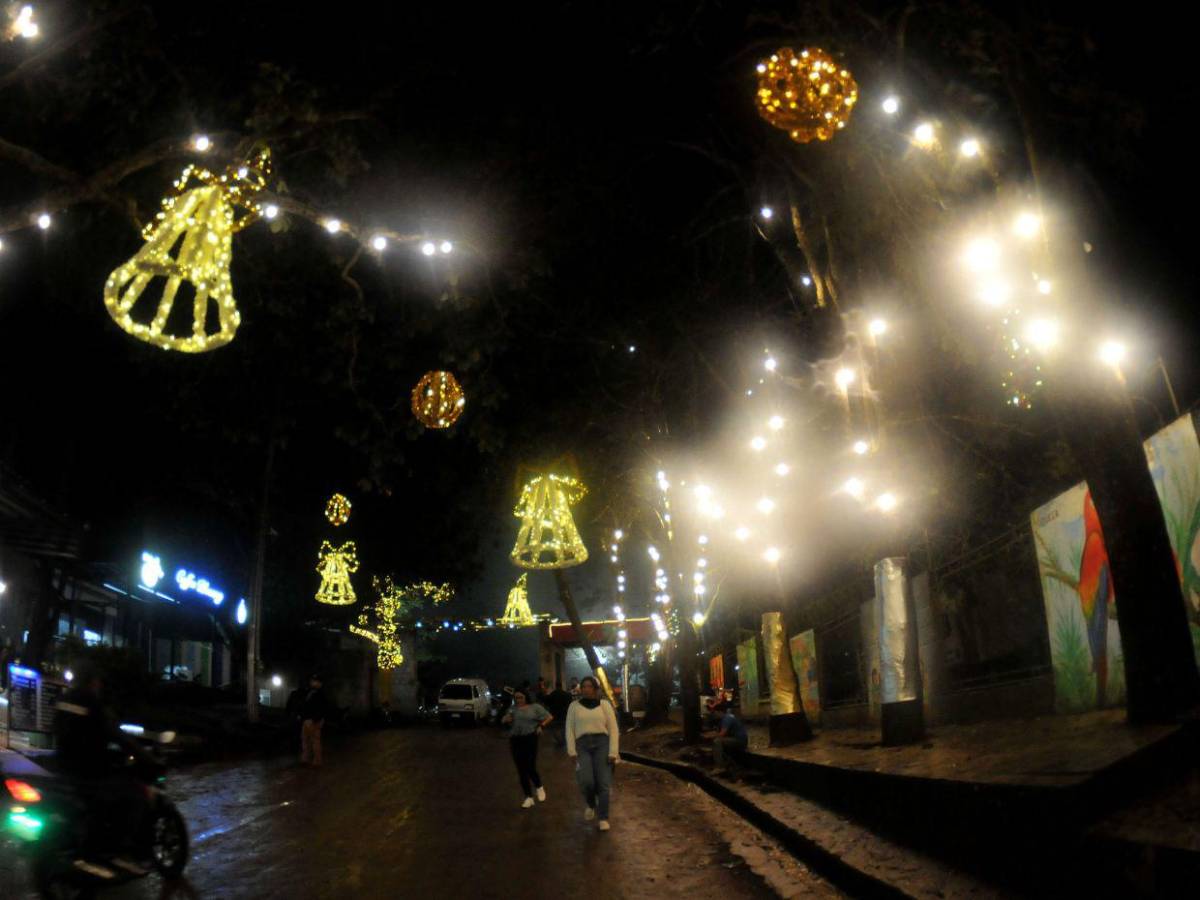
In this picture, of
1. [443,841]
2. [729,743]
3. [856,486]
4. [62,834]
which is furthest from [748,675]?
[62,834]

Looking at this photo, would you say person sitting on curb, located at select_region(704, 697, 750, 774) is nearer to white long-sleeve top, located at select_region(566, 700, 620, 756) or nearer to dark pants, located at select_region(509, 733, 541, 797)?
dark pants, located at select_region(509, 733, 541, 797)

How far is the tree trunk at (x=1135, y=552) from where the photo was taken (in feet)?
22.9

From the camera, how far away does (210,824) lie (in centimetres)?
1107

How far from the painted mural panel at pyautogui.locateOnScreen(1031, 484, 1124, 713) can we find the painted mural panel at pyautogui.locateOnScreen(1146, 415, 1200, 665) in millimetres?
832

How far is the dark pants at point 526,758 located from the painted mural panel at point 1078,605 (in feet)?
22.0

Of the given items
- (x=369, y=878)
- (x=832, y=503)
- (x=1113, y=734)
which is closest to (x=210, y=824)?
(x=369, y=878)

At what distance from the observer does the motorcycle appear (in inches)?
253

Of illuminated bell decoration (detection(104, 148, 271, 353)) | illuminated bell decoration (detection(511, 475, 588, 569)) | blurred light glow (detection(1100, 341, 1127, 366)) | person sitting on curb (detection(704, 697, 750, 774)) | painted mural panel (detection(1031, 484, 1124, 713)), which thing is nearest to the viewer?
blurred light glow (detection(1100, 341, 1127, 366))

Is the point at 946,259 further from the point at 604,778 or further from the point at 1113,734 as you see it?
the point at 604,778

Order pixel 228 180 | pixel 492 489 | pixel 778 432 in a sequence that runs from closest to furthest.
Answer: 1. pixel 228 180
2. pixel 778 432
3. pixel 492 489

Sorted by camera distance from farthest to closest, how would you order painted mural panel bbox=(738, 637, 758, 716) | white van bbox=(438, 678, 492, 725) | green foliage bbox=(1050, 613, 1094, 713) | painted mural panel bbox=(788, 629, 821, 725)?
white van bbox=(438, 678, 492, 725) → painted mural panel bbox=(738, 637, 758, 716) → painted mural panel bbox=(788, 629, 821, 725) → green foliage bbox=(1050, 613, 1094, 713)

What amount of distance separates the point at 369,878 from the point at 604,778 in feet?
12.6

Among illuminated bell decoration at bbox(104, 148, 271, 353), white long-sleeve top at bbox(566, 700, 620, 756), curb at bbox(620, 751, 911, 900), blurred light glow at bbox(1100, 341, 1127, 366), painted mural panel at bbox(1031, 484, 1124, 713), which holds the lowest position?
curb at bbox(620, 751, 911, 900)

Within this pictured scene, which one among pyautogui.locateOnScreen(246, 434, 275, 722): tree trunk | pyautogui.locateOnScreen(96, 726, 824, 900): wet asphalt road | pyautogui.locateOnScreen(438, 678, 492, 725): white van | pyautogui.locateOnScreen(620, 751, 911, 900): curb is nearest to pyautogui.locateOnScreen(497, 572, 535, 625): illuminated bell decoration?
pyautogui.locateOnScreen(438, 678, 492, 725): white van
